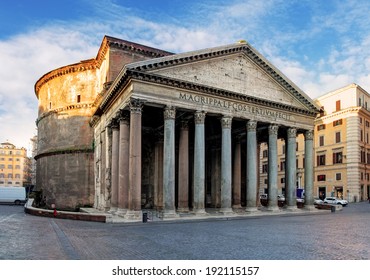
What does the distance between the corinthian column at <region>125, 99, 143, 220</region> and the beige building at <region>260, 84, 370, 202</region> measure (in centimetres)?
3284

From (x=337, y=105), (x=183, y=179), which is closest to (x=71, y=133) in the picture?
(x=183, y=179)

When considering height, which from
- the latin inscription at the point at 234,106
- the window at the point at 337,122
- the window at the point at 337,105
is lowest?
the latin inscription at the point at 234,106

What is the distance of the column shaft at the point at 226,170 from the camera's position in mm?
23656

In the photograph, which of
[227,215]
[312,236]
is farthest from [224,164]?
[312,236]

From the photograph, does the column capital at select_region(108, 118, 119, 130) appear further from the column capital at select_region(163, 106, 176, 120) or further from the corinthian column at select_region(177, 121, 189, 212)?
the corinthian column at select_region(177, 121, 189, 212)

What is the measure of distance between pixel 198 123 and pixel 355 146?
95.0 ft

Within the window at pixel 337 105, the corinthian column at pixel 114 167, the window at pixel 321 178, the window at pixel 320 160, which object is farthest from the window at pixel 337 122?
the corinthian column at pixel 114 167

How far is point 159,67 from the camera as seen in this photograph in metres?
21.4

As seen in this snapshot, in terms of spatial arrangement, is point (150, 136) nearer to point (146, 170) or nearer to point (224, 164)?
point (146, 170)

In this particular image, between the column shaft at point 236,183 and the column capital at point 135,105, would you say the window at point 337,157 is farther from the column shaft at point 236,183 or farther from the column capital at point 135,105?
the column capital at point 135,105

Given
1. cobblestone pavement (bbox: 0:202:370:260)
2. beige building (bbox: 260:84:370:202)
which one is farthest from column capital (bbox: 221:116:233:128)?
beige building (bbox: 260:84:370:202)

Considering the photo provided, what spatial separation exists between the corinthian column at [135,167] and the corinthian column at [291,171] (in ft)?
43.2

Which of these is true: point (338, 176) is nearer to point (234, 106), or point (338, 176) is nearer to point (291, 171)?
point (291, 171)

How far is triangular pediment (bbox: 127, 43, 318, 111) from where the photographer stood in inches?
865
